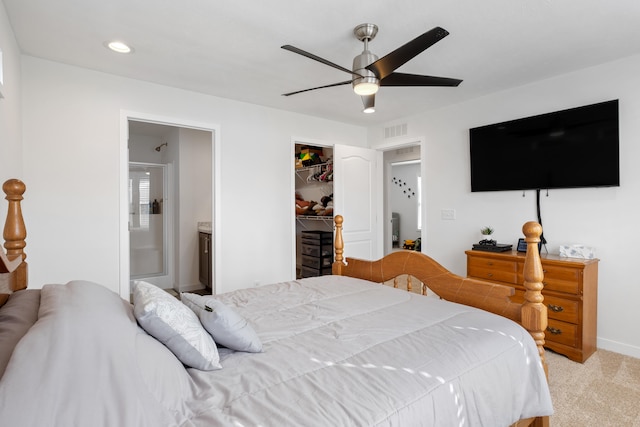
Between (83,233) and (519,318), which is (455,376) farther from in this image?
(83,233)

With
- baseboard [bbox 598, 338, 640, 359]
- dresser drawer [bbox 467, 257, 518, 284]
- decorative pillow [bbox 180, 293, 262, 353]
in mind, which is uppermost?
decorative pillow [bbox 180, 293, 262, 353]

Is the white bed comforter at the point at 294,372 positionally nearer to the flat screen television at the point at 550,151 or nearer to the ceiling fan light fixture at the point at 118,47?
the ceiling fan light fixture at the point at 118,47

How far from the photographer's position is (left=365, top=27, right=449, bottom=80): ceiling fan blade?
67.7 inches

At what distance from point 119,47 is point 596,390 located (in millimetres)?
4206

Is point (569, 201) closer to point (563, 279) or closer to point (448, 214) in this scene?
point (563, 279)

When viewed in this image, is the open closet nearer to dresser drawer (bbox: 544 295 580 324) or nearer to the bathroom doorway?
the bathroom doorway

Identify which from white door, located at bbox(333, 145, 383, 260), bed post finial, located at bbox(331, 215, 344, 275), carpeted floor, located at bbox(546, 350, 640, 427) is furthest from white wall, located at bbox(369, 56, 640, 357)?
bed post finial, located at bbox(331, 215, 344, 275)

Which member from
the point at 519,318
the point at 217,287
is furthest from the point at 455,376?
the point at 217,287

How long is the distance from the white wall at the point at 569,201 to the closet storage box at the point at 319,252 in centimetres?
160

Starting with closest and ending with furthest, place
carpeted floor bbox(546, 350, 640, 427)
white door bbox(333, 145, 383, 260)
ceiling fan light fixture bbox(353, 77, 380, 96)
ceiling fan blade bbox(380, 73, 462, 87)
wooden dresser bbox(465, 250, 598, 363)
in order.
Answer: carpeted floor bbox(546, 350, 640, 427), ceiling fan light fixture bbox(353, 77, 380, 96), ceiling fan blade bbox(380, 73, 462, 87), wooden dresser bbox(465, 250, 598, 363), white door bbox(333, 145, 383, 260)

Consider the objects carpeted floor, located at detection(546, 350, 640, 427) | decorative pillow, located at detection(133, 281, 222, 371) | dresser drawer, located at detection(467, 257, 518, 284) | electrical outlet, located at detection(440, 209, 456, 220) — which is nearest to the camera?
decorative pillow, located at detection(133, 281, 222, 371)

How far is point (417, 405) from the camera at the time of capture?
1.02 metres

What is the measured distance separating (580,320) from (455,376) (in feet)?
7.26

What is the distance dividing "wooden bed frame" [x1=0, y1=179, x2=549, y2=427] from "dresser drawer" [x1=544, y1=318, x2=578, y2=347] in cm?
121
